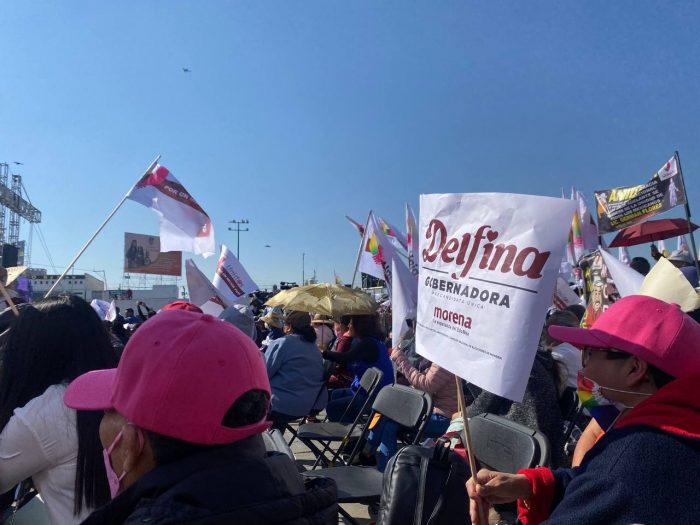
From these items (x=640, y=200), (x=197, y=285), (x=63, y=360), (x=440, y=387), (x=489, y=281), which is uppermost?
(x=640, y=200)

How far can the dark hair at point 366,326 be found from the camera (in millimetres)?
6340

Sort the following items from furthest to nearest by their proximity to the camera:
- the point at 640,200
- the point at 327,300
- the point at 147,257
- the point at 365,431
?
the point at 147,257 < the point at 327,300 < the point at 640,200 < the point at 365,431

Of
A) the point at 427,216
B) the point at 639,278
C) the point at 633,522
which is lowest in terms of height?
the point at 633,522

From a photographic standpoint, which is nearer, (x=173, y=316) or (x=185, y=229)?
(x=173, y=316)

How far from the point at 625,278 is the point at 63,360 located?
3638mm

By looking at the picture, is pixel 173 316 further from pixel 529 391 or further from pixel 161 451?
pixel 529 391

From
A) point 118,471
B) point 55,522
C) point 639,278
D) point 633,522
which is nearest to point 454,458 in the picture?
point 633,522

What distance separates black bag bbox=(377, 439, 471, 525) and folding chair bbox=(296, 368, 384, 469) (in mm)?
2519

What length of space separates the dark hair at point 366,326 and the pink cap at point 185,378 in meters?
5.15

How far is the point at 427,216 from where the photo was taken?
238 cm

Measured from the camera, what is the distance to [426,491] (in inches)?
79.5

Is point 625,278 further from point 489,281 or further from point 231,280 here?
point 231,280

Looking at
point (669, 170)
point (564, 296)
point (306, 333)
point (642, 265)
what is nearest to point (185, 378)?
point (306, 333)

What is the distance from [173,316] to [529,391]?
249 cm
